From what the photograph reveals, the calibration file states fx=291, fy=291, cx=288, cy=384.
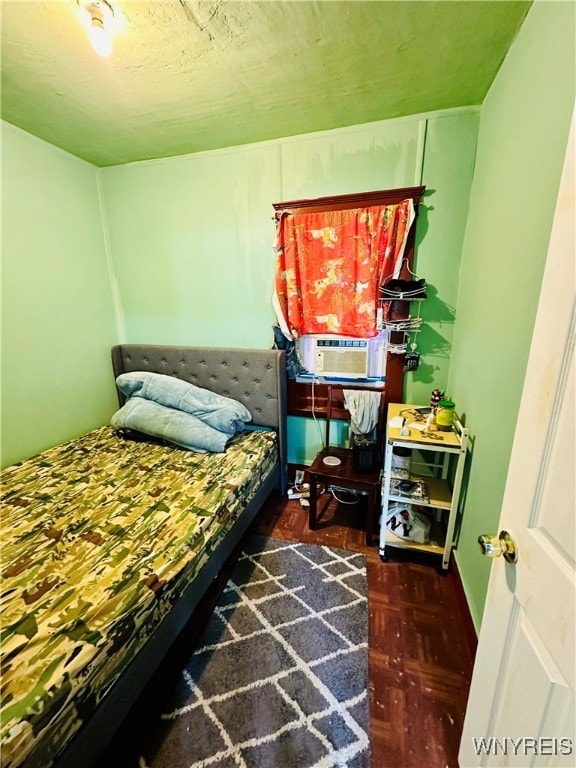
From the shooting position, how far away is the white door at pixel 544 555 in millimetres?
558

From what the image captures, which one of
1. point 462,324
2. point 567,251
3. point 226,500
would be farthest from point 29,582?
point 462,324

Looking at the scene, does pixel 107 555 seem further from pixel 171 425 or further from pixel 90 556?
pixel 171 425

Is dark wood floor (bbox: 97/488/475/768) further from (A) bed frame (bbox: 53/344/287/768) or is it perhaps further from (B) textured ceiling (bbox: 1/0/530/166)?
(B) textured ceiling (bbox: 1/0/530/166)

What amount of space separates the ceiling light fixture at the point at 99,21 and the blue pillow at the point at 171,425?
6.04 ft

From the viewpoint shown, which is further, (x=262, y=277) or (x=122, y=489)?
(x=262, y=277)

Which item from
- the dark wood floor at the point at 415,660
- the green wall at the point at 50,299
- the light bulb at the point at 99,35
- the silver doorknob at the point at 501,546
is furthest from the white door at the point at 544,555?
the green wall at the point at 50,299

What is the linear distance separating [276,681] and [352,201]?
104 inches

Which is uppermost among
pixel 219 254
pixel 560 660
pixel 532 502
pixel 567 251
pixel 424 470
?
pixel 219 254

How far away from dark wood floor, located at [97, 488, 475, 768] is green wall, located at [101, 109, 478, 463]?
1.09m

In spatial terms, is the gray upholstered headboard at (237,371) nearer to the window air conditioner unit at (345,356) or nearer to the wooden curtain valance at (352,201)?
the window air conditioner unit at (345,356)

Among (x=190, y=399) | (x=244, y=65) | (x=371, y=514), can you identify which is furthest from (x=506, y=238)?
(x=190, y=399)

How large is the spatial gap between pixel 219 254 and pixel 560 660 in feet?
8.48

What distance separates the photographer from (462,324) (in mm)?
1812

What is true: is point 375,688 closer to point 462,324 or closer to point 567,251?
point 567,251
